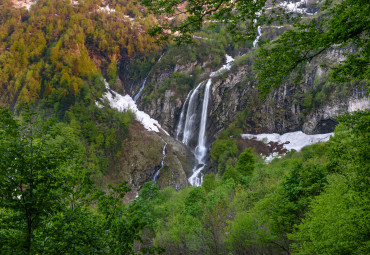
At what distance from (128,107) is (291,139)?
5610cm

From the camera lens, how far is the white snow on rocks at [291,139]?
5634 cm

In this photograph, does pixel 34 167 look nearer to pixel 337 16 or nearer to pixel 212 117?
pixel 337 16

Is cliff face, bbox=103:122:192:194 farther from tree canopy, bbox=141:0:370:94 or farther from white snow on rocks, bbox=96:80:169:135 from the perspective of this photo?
tree canopy, bbox=141:0:370:94

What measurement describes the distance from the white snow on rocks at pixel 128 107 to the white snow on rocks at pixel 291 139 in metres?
32.0

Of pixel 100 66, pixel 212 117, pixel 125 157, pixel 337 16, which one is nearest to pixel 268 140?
pixel 212 117

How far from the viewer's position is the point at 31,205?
4.27 m

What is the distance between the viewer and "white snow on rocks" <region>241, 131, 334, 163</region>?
5634cm

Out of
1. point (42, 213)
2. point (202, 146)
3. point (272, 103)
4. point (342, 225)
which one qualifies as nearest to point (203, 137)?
point (202, 146)

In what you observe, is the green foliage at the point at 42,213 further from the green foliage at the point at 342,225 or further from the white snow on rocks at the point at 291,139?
the white snow on rocks at the point at 291,139

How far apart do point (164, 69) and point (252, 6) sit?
95654mm

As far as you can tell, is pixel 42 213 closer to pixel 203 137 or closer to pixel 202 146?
→ pixel 202 146

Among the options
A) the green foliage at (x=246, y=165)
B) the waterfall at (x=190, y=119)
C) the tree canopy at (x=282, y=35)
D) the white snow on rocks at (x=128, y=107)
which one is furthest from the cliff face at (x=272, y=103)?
the tree canopy at (x=282, y=35)

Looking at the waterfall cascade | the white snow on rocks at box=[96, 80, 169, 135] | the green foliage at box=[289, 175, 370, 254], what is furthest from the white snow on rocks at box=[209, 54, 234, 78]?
the green foliage at box=[289, 175, 370, 254]

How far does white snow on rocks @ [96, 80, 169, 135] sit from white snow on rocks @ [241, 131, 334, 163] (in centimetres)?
3204
